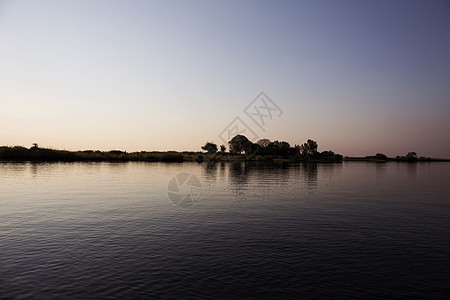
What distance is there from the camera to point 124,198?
43656 mm

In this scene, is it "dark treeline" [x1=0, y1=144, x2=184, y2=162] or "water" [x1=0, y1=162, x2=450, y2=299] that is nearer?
"water" [x1=0, y1=162, x2=450, y2=299]

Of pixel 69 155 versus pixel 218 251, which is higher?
pixel 69 155

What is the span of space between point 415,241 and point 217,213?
1991 cm

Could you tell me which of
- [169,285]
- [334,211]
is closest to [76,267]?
[169,285]

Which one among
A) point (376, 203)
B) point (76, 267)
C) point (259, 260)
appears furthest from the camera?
point (376, 203)

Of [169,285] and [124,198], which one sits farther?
[124,198]

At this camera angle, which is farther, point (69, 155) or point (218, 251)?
point (69, 155)

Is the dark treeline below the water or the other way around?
the other way around

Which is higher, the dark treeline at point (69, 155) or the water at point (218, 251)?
the dark treeline at point (69, 155)

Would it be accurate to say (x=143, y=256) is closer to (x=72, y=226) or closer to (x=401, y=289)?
(x=72, y=226)

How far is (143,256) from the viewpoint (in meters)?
19.5

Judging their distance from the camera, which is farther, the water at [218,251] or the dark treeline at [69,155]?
the dark treeline at [69,155]

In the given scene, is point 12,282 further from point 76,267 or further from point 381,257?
point 381,257

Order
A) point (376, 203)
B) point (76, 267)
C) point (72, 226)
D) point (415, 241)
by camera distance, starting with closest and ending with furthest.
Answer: point (76, 267), point (415, 241), point (72, 226), point (376, 203)
